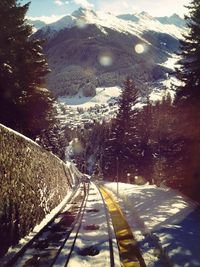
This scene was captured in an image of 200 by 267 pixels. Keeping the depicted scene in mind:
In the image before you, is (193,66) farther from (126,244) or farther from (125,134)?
(125,134)

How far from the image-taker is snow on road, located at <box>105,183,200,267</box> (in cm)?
1254

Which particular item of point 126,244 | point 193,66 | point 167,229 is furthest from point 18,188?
point 193,66

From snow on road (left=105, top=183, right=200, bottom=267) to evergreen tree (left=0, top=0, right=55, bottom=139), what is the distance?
10924mm

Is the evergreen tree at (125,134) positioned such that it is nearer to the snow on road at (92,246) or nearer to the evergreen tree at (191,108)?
the evergreen tree at (191,108)

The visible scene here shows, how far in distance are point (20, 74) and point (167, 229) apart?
18706 millimetres

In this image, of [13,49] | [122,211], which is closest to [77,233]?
[122,211]

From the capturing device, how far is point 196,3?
30641 millimetres

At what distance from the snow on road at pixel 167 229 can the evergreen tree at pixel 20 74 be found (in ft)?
35.8

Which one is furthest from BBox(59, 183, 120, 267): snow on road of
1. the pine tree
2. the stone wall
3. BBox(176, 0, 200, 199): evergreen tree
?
the pine tree

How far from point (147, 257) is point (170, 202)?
1346cm

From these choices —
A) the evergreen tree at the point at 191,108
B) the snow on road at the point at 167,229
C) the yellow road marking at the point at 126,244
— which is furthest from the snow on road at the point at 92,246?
the evergreen tree at the point at 191,108

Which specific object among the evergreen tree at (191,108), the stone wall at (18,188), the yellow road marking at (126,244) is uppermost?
the evergreen tree at (191,108)

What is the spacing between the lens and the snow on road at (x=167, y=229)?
41.1ft

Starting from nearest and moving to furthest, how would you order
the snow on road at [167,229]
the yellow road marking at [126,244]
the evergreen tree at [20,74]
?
the snow on road at [167,229] → the yellow road marking at [126,244] → the evergreen tree at [20,74]
